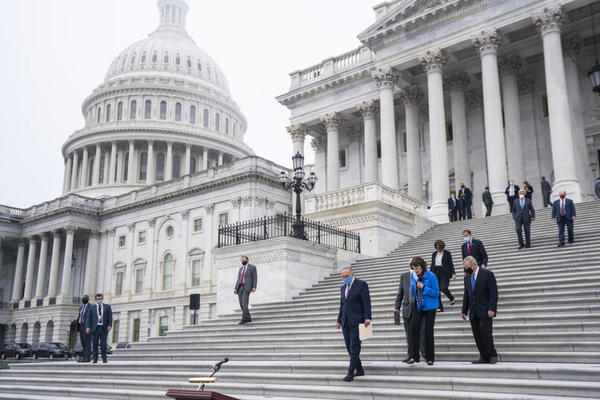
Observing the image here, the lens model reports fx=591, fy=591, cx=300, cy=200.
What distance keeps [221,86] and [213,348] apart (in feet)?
298

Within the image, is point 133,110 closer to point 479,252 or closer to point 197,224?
point 197,224

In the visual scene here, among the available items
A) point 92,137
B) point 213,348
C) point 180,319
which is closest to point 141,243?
point 180,319

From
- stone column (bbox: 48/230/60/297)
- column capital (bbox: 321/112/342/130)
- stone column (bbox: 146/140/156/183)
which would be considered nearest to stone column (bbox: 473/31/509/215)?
column capital (bbox: 321/112/342/130)

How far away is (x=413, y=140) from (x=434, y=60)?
571 centimetres

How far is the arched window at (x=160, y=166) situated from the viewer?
84.0 m

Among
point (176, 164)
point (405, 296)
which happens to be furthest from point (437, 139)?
point (176, 164)

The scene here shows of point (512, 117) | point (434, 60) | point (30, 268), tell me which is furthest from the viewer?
point (30, 268)

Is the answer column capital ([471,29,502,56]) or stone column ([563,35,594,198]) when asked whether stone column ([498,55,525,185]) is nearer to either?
stone column ([563,35,594,198])

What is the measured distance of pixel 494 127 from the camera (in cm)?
2931

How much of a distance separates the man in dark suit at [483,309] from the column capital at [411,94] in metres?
28.0

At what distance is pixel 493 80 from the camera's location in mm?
29922

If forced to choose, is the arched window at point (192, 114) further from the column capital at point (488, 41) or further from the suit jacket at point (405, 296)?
the suit jacket at point (405, 296)

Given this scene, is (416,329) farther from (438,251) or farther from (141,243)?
(141,243)

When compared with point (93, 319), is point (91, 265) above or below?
above
